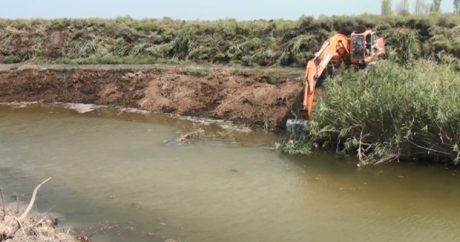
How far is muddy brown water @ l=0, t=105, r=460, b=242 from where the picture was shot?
30.8ft

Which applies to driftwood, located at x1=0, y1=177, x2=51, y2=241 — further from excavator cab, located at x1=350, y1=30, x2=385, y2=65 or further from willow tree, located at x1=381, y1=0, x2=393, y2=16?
willow tree, located at x1=381, y1=0, x2=393, y2=16

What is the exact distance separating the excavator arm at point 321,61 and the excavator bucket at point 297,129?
22 centimetres

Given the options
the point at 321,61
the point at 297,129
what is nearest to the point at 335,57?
the point at 321,61

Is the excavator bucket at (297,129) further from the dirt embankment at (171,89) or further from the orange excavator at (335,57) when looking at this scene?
the dirt embankment at (171,89)

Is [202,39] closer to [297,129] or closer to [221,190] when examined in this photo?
[297,129]

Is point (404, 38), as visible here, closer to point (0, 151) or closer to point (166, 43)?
point (166, 43)

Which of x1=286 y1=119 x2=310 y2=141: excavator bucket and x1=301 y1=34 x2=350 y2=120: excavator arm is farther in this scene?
x1=301 y1=34 x2=350 y2=120: excavator arm

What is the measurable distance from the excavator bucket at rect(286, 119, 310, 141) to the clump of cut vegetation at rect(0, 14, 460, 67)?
238 inches

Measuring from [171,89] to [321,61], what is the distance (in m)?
7.06

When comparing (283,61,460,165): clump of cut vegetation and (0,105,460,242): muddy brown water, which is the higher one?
(283,61,460,165): clump of cut vegetation

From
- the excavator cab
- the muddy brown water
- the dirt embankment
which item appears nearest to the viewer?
the muddy brown water

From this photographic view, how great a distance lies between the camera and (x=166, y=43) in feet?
83.8

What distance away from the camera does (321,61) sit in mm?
15250

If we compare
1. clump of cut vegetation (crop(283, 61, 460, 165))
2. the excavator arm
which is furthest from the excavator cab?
clump of cut vegetation (crop(283, 61, 460, 165))
